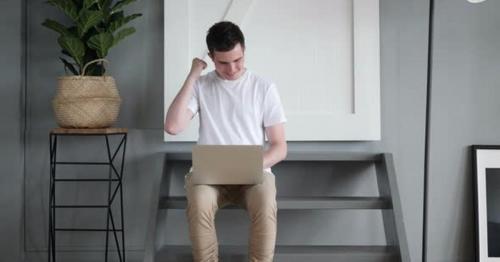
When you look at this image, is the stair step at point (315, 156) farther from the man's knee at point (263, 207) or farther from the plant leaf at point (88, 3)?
the plant leaf at point (88, 3)

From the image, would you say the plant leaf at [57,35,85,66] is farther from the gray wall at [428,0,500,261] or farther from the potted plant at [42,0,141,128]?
the gray wall at [428,0,500,261]

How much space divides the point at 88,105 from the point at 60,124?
0.21 meters

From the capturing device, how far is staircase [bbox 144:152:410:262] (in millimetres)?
3211

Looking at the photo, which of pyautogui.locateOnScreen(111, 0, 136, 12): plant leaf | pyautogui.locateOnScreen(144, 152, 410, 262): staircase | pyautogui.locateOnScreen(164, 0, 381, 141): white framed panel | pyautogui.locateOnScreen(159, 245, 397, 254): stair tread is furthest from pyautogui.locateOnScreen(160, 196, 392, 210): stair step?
pyautogui.locateOnScreen(111, 0, 136, 12): plant leaf

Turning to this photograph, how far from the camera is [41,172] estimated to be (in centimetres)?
380

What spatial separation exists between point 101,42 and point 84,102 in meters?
0.33

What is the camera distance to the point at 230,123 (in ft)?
9.93

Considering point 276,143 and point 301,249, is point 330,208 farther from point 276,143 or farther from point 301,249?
point 276,143

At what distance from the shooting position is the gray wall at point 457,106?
3.79 metres

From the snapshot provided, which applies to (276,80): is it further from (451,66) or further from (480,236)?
(480,236)

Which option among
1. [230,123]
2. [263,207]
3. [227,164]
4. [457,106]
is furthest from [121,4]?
[457,106]

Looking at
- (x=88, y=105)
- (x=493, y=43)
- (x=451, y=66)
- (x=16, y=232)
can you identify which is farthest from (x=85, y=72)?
(x=493, y=43)

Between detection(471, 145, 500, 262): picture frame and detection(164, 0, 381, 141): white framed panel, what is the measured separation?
2.11 ft

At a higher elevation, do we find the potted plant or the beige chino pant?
the potted plant
